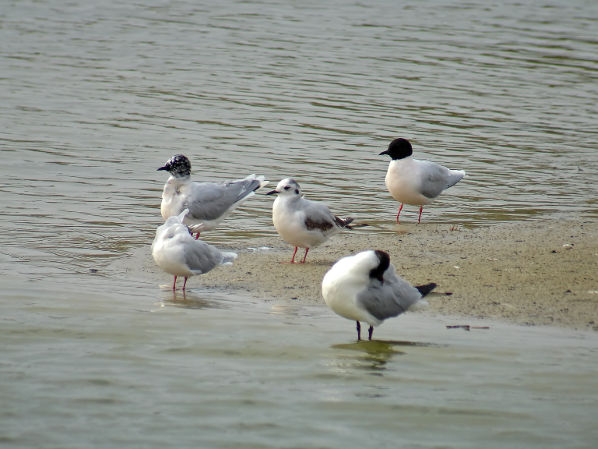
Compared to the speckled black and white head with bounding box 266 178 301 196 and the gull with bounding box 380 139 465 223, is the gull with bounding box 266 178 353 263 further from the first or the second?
the gull with bounding box 380 139 465 223

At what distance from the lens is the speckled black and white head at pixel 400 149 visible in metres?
12.9

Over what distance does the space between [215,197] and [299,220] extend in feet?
5.29

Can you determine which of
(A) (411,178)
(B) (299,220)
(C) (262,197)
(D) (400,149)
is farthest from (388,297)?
(C) (262,197)

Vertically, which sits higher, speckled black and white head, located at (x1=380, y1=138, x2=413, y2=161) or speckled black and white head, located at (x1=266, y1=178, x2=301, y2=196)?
speckled black and white head, located at (x1=380, y1=138, x2=413, y2=161)

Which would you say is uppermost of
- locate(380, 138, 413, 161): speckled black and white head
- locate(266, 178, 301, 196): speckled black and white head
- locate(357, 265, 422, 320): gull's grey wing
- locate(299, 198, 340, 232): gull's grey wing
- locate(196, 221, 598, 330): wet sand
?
locate(380, 138, 413, 161): speckled black and white head

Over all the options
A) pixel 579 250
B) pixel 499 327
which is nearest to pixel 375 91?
pixel 579 250

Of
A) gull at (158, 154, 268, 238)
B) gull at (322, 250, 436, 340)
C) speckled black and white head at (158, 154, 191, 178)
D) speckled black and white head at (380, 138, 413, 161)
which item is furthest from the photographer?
speckled black and white head at (380, 138, 413, 161)

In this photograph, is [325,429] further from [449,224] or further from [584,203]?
[584,203]

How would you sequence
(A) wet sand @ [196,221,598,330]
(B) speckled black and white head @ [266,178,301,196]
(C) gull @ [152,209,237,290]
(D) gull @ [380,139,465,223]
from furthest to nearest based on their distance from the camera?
(D) gull @ [380,139,465,223] < (B) speckled black and white head @ [266,178,301,196] < (C) gull @ [152,209,237,290] < (A) wet sand @ [196,221,598,330]

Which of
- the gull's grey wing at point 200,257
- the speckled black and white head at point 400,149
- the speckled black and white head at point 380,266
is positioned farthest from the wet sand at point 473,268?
the speckled black and white head at point 400,149

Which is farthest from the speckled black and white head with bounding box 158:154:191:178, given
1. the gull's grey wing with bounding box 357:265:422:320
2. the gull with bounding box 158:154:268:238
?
the gull's grey wing with bounding box 357:265:422:320

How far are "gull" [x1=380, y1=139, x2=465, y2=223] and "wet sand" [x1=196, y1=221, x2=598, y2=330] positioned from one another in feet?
1.65

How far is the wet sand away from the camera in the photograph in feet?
28.3

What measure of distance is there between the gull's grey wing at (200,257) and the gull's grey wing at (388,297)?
2101mm
